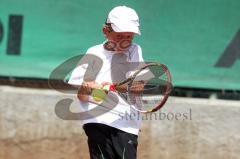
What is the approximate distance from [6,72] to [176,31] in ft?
5.45

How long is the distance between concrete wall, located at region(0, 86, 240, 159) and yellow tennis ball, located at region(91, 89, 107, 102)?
6.15 ft

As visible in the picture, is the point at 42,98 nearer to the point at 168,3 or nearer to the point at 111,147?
the point at 168,3

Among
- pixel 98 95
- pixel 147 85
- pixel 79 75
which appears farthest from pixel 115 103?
pixel 147 85

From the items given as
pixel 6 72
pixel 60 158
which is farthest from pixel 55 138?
pixel 6 72

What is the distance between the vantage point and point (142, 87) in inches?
159

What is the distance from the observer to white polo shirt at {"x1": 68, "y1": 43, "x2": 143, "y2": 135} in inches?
157

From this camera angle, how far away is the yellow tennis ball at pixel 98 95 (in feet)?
12.8

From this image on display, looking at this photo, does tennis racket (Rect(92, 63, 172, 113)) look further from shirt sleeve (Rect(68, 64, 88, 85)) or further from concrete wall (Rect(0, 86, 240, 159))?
concrete wall (Rect(0, 86, 240, 159))

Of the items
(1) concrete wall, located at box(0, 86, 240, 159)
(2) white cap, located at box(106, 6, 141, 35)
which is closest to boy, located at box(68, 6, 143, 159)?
(2) white cap, located at box(106, 6, 141, 35)

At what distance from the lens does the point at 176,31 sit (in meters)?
5.71

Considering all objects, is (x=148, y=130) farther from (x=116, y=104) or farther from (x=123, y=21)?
(x=123, y=21)

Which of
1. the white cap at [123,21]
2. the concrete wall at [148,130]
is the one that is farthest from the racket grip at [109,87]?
the concrete wall at [148,130]

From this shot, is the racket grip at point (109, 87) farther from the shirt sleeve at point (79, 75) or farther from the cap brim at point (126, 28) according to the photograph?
the cap brim at point (126, 28)

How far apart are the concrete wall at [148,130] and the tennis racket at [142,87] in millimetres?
1564
